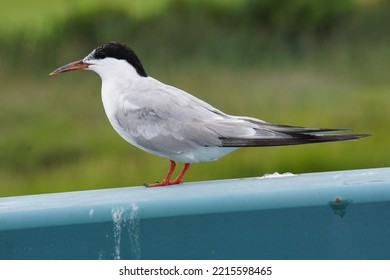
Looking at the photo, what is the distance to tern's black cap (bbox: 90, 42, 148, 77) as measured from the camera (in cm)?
428

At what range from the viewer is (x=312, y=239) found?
11.8 ft

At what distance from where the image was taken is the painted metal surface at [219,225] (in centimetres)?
361

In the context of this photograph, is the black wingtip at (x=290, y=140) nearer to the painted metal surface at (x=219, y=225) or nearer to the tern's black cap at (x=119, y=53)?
the painted metal surface at (x=219, y=225)

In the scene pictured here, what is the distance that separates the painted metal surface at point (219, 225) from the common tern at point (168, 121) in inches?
10.3

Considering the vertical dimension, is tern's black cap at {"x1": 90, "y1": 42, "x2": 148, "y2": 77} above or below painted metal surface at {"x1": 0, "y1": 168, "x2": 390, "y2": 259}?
above

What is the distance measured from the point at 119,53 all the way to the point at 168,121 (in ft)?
1.12

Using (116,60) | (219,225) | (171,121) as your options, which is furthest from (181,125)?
(219,225)

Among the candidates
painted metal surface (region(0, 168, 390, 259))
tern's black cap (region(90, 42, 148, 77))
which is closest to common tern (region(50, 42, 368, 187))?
tern's black cap (region(90, 42, 148, 77))

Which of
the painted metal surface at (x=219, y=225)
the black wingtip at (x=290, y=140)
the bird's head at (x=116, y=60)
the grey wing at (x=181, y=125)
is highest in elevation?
the bird's head at (x=116, y=60)

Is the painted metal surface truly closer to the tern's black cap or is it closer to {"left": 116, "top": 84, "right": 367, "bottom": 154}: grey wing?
{"left": 116, "top": 84, "right": 367, "bottom": 154}: grey wing

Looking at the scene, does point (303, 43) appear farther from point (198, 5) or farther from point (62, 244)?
point (62, 244)

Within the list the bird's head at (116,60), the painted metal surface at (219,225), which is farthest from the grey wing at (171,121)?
the painted metal surface at (219,225)

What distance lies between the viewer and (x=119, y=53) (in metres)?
4.29
